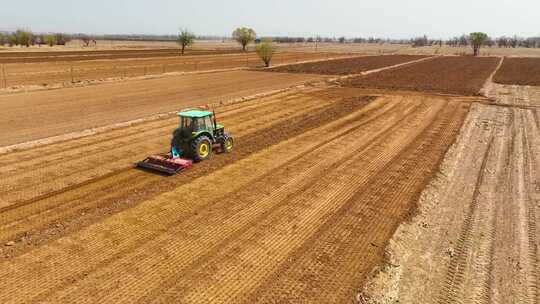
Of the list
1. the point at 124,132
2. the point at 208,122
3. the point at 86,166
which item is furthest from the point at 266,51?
the point at 86,166

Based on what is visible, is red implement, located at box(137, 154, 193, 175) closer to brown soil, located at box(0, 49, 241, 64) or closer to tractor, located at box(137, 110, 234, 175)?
tractor, located at box(137, 110, 234, 175)

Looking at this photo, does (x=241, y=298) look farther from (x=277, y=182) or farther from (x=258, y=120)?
(x=258, y=120)

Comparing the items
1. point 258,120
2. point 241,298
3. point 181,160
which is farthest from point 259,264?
point 258,120

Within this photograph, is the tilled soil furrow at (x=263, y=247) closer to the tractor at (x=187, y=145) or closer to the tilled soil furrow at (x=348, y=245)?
the tilled soil furrow at (x=348, y=245)

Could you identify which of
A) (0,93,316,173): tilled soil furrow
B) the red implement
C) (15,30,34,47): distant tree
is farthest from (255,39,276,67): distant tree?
(15,30,34,47): distant tree

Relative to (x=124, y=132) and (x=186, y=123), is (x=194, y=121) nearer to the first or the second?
(x=186, y=123)

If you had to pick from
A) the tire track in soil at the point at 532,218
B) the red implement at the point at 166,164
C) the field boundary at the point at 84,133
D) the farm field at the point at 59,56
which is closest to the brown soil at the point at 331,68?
the field boundary at the point at 84,133

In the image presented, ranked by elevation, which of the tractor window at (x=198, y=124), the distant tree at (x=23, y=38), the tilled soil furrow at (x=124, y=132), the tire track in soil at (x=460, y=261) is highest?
the distant tree at (x=23, y=38)

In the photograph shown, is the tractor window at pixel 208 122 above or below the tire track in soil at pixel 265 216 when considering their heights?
above
